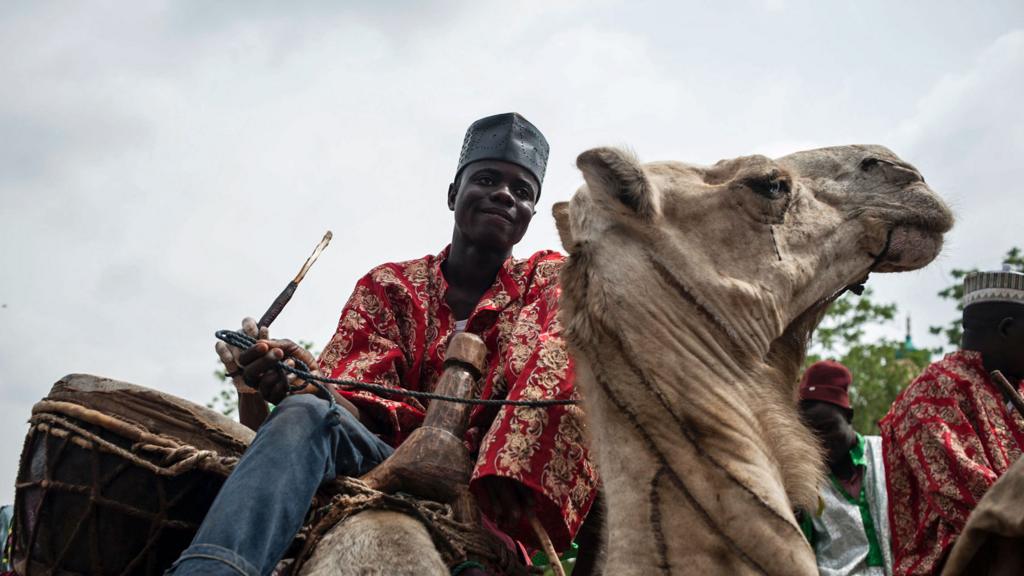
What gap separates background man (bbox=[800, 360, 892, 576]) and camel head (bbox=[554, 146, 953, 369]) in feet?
10.4

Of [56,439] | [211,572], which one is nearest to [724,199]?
[211,572]

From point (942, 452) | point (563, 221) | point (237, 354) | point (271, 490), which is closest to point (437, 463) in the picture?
point (271, 490)

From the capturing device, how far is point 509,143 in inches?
183

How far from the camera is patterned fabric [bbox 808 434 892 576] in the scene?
6324 millimetres

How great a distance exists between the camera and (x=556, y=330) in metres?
3.82

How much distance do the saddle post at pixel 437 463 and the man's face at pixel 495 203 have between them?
1068 mm

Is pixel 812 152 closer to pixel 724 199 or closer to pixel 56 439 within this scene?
pixel 724 199

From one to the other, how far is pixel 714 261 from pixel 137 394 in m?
1.98

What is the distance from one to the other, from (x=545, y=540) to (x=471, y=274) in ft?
5.57

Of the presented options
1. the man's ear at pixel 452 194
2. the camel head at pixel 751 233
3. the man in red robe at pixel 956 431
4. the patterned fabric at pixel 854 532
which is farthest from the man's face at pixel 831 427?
the camel head at pixel 751 233

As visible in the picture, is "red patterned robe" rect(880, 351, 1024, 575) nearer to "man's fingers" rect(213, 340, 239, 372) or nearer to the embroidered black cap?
the embroidered black cap

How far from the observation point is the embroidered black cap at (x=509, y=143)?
15.3ft

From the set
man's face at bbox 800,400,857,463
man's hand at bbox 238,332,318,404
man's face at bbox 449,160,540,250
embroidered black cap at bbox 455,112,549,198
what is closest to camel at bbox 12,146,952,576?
man's hand at bbox 238,332,318,404

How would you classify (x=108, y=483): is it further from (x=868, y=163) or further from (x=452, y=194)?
(x=868, y=163)
